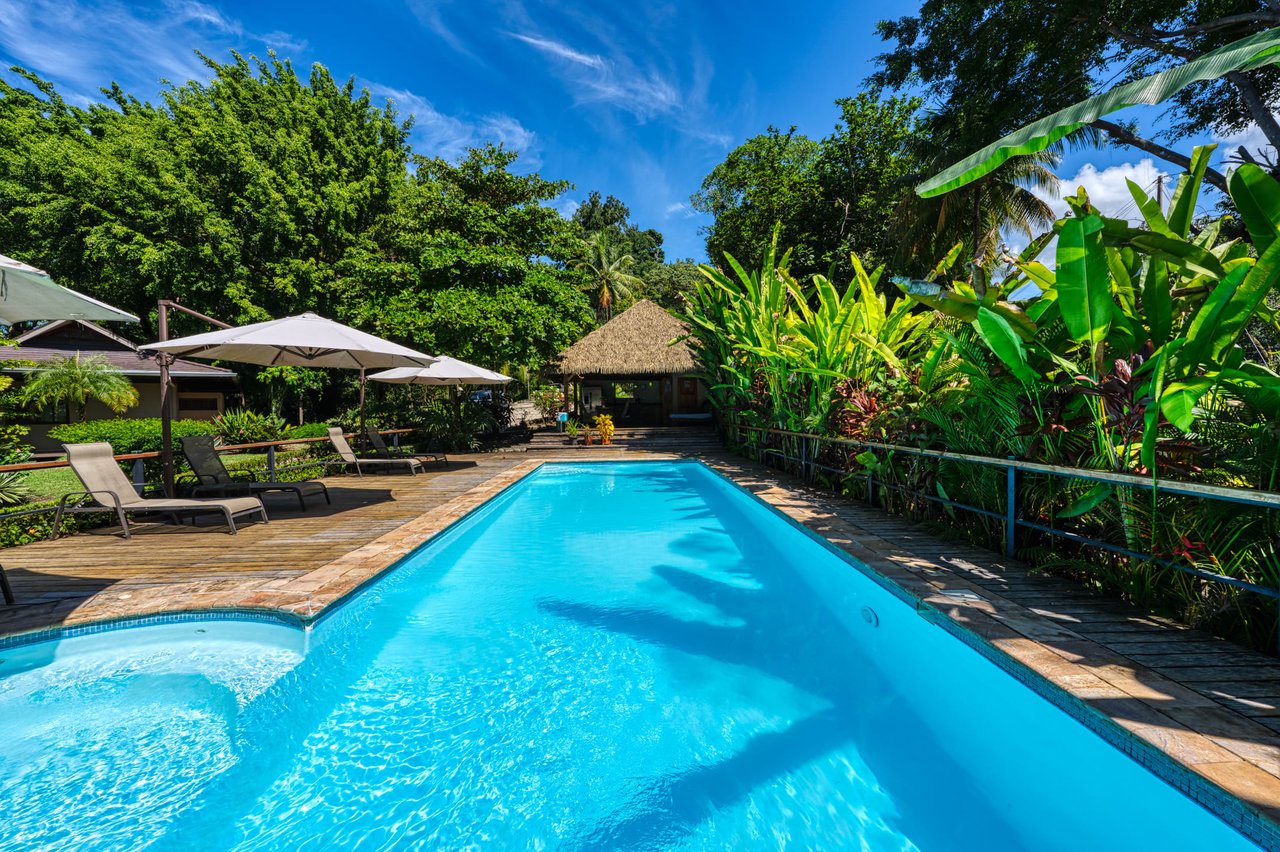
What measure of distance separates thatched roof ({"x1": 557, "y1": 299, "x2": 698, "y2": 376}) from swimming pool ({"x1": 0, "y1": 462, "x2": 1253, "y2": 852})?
1739cm

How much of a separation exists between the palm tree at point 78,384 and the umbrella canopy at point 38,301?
52.1ft

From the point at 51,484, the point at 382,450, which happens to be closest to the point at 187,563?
the point at 382,450

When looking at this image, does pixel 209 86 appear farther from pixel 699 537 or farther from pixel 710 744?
pixel 710 744

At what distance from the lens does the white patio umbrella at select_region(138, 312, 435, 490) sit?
575cm

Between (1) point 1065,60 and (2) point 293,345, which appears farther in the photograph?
(1) point 1065,60

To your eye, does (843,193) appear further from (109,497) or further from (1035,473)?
(109,497)

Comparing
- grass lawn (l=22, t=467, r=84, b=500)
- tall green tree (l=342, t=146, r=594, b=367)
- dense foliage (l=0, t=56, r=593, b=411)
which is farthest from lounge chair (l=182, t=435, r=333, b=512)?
dense foliage (l=0, t=56, r=593, b=411)

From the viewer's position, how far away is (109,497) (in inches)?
205

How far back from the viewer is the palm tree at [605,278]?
3619 centimetres

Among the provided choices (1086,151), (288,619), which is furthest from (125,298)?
(1086,151)

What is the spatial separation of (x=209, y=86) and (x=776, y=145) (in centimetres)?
2269

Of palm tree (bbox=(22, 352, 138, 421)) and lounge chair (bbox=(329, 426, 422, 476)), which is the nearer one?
lounge chair (bbox=(329, 426, 422, 476))

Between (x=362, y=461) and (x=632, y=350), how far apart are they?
1379 centimetres

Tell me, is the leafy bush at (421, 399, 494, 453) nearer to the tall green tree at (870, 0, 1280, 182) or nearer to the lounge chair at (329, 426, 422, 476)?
the lounge chair at (329, 426, 422, 476)
